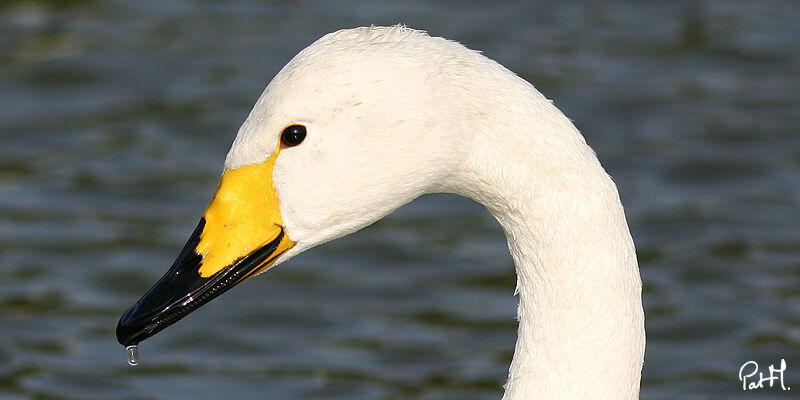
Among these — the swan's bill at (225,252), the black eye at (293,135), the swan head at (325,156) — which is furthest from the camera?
the swan's bill at (225,252)

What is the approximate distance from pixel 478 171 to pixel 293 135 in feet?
1.97

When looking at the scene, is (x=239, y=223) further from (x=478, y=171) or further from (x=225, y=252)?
(x=478, y=171)

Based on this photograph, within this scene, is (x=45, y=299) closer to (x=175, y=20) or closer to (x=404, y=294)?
(x=404, y=294)

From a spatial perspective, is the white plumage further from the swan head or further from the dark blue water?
the dark blue water

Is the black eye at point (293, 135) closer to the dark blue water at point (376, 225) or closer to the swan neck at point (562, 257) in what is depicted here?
the swan neck at point (562, 257)

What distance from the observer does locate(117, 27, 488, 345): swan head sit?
4.56 m

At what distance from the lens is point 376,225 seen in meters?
9.72

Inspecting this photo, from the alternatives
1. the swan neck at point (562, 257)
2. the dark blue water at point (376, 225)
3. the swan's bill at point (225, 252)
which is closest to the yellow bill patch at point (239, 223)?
the swan's bill at point (225, 252)

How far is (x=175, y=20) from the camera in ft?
40.3

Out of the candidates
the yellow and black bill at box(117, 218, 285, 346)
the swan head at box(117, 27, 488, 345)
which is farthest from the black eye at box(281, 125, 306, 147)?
the yellow and black bill at box(117, 218, 285, 346)

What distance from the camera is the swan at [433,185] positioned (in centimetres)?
456

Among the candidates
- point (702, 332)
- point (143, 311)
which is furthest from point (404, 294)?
point (143, 311)

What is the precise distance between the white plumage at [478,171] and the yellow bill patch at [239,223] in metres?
0.04

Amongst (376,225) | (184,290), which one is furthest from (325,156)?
(376,225)
